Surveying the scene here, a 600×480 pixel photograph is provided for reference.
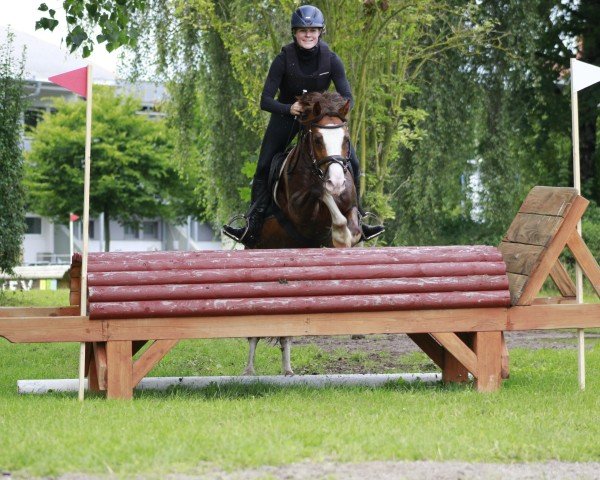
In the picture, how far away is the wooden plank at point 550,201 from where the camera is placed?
8.59m

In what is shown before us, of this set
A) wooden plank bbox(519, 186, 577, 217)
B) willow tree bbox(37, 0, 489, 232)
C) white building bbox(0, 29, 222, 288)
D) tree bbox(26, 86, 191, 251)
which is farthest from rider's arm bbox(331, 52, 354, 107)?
white building bbox(0, 29, 222, 288)

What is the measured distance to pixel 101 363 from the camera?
8.02 m

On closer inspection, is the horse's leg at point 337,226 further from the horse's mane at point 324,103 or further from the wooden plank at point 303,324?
the wooden plank at point 303,324

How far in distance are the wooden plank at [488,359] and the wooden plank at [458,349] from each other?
0.05 m

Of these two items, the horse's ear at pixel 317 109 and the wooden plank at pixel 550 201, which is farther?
the horse's ear at pixel 317 109

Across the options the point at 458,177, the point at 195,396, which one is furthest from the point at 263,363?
the point at 458,177

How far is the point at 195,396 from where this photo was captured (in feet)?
27.6

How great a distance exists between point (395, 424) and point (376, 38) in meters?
8.63

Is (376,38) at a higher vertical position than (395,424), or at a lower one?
higher

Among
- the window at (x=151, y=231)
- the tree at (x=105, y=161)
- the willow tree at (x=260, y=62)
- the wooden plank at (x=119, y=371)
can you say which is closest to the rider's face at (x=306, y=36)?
the wooden plank at (x=119, y=371)

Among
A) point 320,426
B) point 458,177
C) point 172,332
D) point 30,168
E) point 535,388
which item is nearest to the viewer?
point 320,426

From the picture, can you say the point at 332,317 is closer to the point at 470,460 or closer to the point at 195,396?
the point at 195,396

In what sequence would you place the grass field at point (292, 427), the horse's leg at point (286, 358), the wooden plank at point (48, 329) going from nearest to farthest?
the grass field at point (292, 427) → the wooden plank at point (48, 329) → the horse's leg at point (286, 358)

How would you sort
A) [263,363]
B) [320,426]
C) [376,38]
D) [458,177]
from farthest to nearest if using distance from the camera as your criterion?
1. [458,177]
2. [376,38]
3. [263,363]
4. [320,426]
